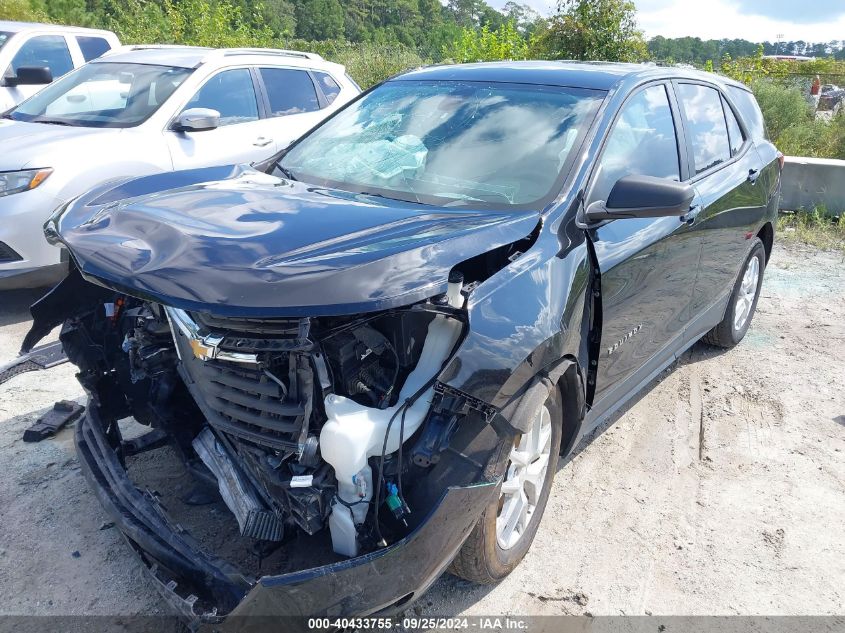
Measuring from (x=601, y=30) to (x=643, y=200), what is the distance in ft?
34.2

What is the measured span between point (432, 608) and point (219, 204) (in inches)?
67.5

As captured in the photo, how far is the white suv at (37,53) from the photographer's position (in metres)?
7.83

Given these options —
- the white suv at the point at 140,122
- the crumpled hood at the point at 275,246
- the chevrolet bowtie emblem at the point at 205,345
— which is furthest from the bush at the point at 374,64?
the chevrolet bowtie emblem at the point at 205,345

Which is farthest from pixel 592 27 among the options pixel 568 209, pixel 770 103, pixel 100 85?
pixel 568 209

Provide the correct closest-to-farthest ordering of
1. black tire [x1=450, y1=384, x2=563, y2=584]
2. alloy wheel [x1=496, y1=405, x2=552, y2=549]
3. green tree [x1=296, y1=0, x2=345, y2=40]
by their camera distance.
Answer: black tire [x1=450, y1=384, x2=563, y2=584], alloy wheel [x1=496, y1=405, x2=552, y2=549], green tree [x1=296, y1=0, x2=345, y2=40]

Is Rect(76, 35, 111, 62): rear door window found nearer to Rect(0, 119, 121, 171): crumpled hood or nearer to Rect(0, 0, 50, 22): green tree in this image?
Rect(0, 119, 121, 171): crumpled hood

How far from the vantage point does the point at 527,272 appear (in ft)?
8.05

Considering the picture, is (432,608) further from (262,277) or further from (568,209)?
(568,209)

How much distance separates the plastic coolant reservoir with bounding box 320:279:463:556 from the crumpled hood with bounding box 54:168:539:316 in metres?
0.32

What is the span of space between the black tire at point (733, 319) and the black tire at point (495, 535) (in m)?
2.50

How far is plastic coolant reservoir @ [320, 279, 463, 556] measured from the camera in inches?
80.4

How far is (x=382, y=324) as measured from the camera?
7.80 ft

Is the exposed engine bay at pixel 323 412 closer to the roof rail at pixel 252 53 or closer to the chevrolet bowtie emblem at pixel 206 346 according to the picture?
the chevrolet bowtie emblem at pixel 206 346

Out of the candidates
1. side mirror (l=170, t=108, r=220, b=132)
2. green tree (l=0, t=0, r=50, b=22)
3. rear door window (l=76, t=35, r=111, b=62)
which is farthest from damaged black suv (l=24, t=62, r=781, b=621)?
green tree (l=0, t=0, r=50, b=22)
